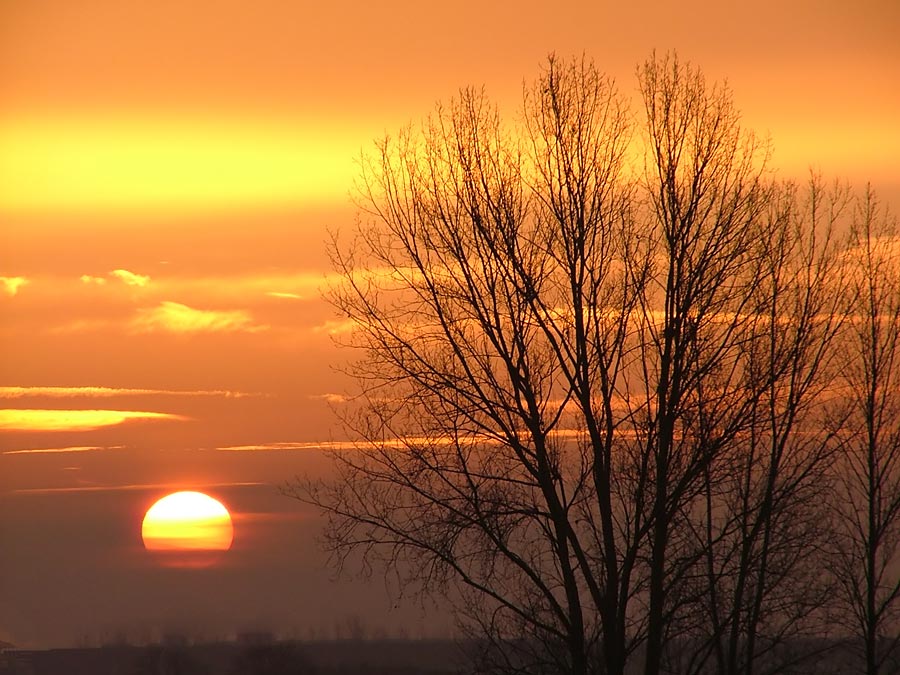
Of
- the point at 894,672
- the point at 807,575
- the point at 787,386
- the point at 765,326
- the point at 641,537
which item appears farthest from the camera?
the point at 894,672

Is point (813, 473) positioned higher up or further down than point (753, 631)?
higher up

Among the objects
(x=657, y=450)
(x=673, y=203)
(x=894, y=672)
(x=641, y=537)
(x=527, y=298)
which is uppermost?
(x=673, y=203)

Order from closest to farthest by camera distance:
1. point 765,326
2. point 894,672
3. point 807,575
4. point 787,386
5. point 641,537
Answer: point 641,537, point 765,326, point 787,386, point 807,575, point 894,672

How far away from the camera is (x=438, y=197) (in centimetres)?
1531

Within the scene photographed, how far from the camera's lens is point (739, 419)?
591 inches

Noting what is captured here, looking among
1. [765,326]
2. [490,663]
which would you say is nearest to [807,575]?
[765,326]

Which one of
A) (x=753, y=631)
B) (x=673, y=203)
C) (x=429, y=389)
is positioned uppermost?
(x=673, y=203)

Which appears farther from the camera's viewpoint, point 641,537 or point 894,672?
point 894,672

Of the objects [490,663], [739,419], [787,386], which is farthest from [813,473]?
[490,663]

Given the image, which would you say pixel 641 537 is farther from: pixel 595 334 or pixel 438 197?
pixel 438 197

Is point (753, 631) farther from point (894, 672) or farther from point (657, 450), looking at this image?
point (894, 672)

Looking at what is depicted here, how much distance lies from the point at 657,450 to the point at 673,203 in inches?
123

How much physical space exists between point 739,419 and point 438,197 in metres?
4.71

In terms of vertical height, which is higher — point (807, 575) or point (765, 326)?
point (765, 326)
